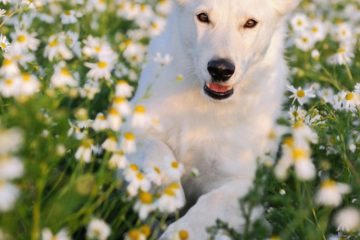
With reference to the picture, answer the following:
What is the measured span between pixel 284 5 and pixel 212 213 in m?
1.37

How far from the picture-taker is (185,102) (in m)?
3.73

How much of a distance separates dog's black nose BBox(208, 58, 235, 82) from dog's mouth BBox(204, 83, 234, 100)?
0.15 m

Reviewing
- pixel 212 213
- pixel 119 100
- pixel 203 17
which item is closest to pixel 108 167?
pixel 119 100

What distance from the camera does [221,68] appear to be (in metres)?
3.31

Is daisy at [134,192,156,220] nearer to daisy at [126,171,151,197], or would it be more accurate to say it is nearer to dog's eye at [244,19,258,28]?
daisy at [126,171,151,197]

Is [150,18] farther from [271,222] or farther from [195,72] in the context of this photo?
[271,222]

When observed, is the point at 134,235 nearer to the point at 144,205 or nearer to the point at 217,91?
the point at 144,205

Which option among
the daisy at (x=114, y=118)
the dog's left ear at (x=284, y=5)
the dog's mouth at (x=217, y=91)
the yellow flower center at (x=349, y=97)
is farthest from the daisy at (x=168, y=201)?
the dog's left ear at (x=284, y=5)

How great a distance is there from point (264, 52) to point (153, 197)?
167 centimetres

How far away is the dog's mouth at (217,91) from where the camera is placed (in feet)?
11.5

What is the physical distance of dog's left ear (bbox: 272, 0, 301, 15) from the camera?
3.78 metres

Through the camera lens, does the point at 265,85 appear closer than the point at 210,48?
No

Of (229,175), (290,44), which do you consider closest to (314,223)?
(229,175)

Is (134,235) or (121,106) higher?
A: (121,106)
